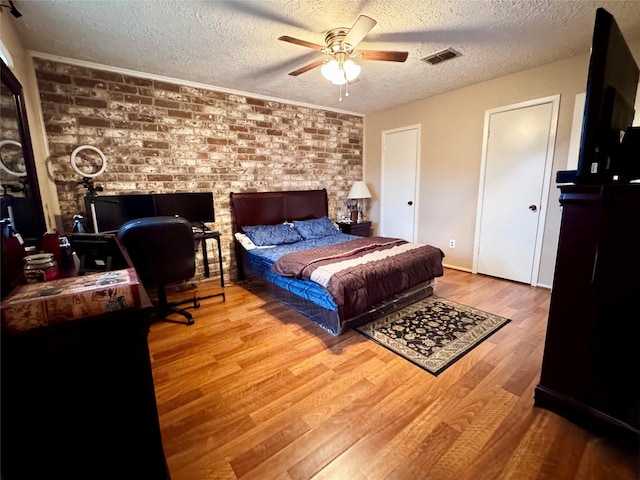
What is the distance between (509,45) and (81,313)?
361 cm

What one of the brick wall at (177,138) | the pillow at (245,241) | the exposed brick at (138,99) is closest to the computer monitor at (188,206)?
the brick wall at (177,138)

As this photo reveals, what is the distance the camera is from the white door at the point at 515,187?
321 centimetres

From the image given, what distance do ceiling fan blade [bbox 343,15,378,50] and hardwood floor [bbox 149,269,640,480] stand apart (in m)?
2.27

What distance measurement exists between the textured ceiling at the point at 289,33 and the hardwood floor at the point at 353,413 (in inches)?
97.2

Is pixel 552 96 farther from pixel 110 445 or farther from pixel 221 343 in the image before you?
pixel 110 445

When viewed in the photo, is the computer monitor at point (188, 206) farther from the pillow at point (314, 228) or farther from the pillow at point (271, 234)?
the pillow at point (314, 228)

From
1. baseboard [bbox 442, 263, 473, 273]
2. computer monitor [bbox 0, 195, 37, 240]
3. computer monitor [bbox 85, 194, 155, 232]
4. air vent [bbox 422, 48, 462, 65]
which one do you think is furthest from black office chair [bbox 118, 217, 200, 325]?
baseboard [bbox 442, 263, 473, 273]

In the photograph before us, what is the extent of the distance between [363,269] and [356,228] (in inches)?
90.8

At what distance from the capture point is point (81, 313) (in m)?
0.87

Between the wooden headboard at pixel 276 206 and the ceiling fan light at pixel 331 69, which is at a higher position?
the ceiling fan light at pixel 331 69

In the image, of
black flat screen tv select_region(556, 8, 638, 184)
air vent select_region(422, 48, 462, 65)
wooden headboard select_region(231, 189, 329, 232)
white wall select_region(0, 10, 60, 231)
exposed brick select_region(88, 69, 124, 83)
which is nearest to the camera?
black flat screen tv select_region(556, 8, 638, 184)

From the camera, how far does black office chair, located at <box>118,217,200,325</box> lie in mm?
2277

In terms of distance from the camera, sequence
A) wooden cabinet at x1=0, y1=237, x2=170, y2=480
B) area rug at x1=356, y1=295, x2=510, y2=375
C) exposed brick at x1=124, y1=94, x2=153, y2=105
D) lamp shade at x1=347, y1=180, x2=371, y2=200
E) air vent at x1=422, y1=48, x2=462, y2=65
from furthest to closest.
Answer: lamp shade at x1=347, y1=180, x2=371, y2=200, exposed brick at x1=124, y1=94, x2=153, y2=105, air vent at x1=422, y1=48, x2=462, y2=65, area rug at x1=356, y1=295, x2=510, y2=375, wooden cabinet at x1=0, y1=237, x2=170, y2=480

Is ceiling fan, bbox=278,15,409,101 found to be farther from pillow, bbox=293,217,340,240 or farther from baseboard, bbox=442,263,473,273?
baseboard, bbox=442,263,473,273
